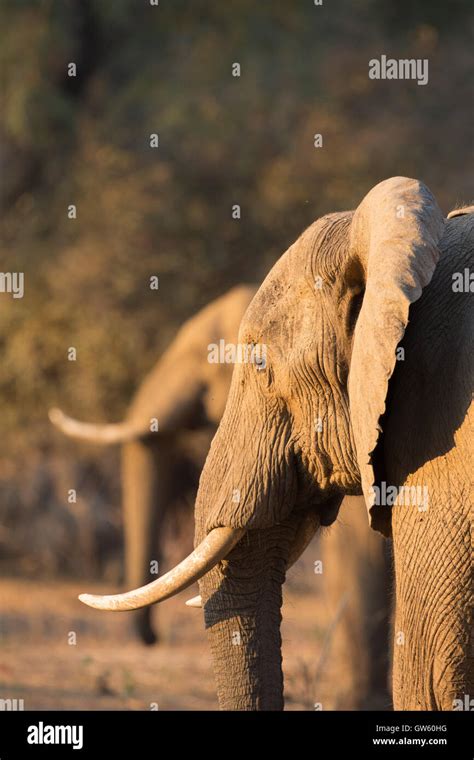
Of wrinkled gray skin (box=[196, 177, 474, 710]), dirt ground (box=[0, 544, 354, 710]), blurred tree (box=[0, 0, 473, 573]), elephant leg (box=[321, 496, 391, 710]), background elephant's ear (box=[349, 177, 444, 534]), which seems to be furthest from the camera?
blurred tree (box=[0, 0, 473, 573])

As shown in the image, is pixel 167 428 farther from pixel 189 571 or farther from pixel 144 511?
pixel 189 571

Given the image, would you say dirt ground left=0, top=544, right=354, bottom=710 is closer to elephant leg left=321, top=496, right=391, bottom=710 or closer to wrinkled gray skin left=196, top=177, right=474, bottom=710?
elephant leg left=321, top=496, right=391, bottom=710

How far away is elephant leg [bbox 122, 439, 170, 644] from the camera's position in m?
9.02

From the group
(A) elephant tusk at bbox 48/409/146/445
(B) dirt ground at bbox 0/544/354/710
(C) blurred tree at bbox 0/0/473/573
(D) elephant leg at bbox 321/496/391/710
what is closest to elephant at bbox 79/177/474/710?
(B) dirt ground at bbox 0/544/354/710

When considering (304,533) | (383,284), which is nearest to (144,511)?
(304,533)

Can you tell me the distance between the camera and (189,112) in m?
13.8

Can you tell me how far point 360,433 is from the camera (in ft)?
12.4

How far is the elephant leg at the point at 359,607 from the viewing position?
7.10m

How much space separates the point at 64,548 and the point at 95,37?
5.33 meters

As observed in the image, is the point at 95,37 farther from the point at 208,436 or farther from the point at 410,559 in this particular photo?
the point at 410,559

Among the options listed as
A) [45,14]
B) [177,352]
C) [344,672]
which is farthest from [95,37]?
[344,672]

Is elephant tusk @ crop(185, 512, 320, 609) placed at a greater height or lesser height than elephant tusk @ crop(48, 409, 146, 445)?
lesser

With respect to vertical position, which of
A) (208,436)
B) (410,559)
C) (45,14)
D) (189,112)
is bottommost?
(410,559)

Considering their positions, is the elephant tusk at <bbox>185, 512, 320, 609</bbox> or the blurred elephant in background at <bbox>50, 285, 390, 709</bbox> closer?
the elephant tusk at <bbox>185, 512, 320, 609</bbox>
